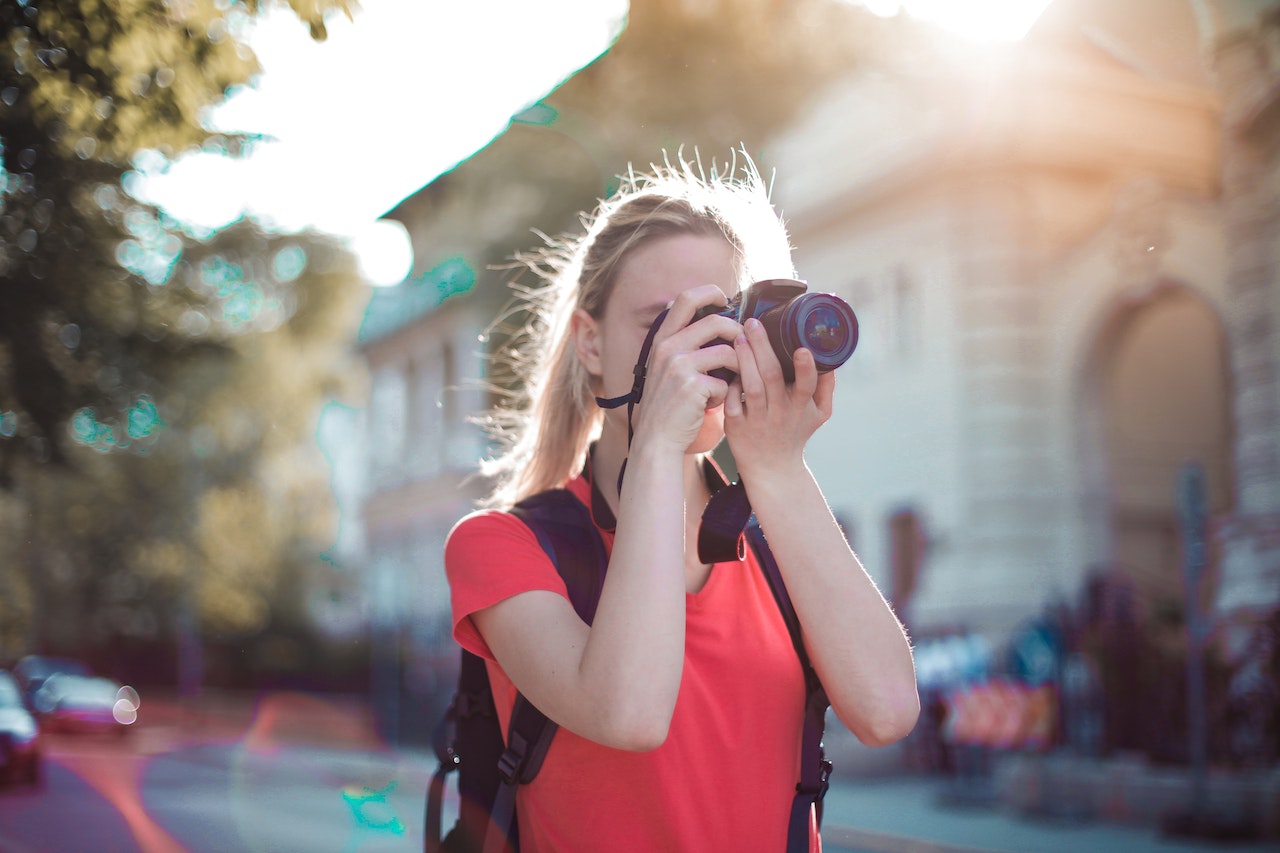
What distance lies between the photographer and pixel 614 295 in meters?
2.07

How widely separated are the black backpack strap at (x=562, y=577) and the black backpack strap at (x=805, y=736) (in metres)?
0.27

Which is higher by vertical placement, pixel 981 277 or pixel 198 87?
pixel 981 277

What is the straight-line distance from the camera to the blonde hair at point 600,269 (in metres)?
2.09

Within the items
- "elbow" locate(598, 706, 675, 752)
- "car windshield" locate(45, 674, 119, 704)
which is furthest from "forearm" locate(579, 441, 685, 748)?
"car windshield" locate(45, 674, 119, 704)

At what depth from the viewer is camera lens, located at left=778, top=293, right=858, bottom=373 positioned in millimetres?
1803

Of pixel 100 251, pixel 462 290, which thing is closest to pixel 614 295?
pixel 100 251

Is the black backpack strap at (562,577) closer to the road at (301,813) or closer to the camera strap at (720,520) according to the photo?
the camera strap at (720,520)

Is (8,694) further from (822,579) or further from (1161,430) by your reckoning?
(1161,430)

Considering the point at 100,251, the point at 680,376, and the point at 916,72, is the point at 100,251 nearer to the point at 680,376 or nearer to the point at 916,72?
the point at 680,376

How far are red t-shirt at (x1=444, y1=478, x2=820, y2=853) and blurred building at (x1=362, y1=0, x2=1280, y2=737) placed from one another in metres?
9.81

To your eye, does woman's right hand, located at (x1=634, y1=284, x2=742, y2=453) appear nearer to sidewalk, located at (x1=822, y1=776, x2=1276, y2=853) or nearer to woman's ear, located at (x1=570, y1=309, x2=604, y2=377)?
woman's ear, located at (x1=570, y1=309, x2=604, y2=377)

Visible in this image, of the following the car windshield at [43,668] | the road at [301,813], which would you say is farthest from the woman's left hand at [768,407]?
the car windshield at [43,668]

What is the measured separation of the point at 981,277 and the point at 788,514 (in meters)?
15.9

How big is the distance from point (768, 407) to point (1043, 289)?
52.7ft
